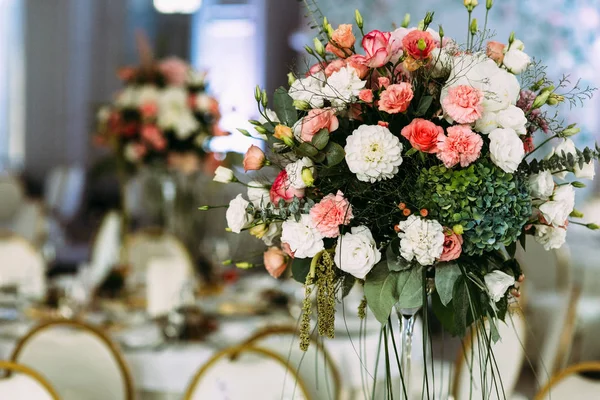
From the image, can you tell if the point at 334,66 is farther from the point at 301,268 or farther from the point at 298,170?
the point at 301,268

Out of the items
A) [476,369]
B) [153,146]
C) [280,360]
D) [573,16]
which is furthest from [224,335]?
[573,16]

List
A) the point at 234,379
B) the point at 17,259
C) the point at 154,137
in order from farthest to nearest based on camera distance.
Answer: the point at 17,259, the point at 154,137, the point at 234,379

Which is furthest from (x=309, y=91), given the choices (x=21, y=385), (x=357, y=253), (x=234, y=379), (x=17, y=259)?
(x=17, y=259)

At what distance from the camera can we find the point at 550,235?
4.41ft

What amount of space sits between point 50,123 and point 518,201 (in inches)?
303

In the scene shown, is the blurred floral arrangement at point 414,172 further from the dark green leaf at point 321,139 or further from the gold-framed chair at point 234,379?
the gold-framed chair at point 234,379

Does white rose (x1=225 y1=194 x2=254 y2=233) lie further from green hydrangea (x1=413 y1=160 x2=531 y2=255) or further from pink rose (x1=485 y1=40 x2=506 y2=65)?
pink rose (x1=485 y1=40 x2=506 y2=65)

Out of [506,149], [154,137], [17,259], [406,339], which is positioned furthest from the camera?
[17,259]

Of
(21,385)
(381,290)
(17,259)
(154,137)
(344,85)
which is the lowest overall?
(17,259)

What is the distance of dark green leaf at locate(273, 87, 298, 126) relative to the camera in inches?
53.5

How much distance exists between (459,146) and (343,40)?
0.27 metres

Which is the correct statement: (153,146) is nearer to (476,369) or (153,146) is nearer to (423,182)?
(476,369)

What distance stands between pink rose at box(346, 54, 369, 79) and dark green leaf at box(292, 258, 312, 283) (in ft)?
1.09

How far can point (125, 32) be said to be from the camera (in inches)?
321
